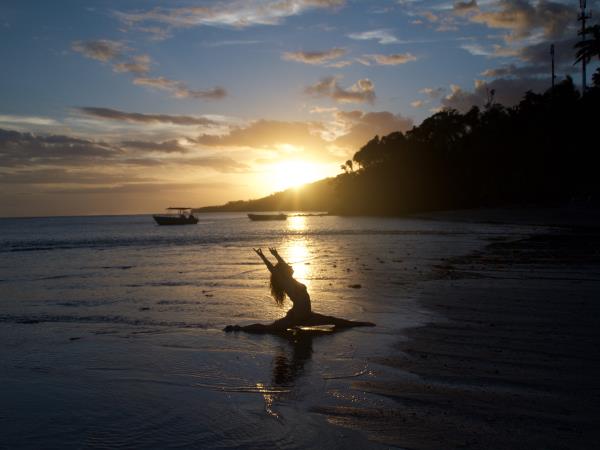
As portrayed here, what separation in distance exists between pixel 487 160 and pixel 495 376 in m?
101

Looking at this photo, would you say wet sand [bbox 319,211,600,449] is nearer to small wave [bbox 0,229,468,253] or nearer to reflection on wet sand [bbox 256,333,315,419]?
reflection on wet sand [bbox 256,333,315,419]

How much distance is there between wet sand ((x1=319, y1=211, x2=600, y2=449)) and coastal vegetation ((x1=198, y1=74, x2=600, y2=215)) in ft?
211

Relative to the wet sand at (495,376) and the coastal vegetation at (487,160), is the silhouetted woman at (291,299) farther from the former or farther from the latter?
the coastal vegetation at (487,160)

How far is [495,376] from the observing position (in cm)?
790

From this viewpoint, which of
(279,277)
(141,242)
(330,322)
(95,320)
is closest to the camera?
(279,277)

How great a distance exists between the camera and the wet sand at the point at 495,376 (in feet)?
19.7

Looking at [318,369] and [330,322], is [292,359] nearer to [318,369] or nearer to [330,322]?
[318,369]

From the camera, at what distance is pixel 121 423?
6828 millimetres

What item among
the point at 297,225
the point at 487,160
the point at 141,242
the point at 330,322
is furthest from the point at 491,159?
the point at 330,322

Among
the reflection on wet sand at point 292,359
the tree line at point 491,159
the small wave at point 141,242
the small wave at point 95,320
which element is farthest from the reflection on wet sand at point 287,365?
the tree line at point 491,159

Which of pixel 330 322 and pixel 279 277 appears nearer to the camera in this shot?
pixel 279 277

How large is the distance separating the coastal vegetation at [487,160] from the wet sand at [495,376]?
6445 centimetres

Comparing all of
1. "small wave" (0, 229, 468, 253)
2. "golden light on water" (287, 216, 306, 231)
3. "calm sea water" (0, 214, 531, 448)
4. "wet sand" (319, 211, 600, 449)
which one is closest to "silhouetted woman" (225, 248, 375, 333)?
"calm sea water" (0, 214, 531, 448)

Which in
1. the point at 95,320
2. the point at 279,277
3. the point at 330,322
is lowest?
the point at 95,320
